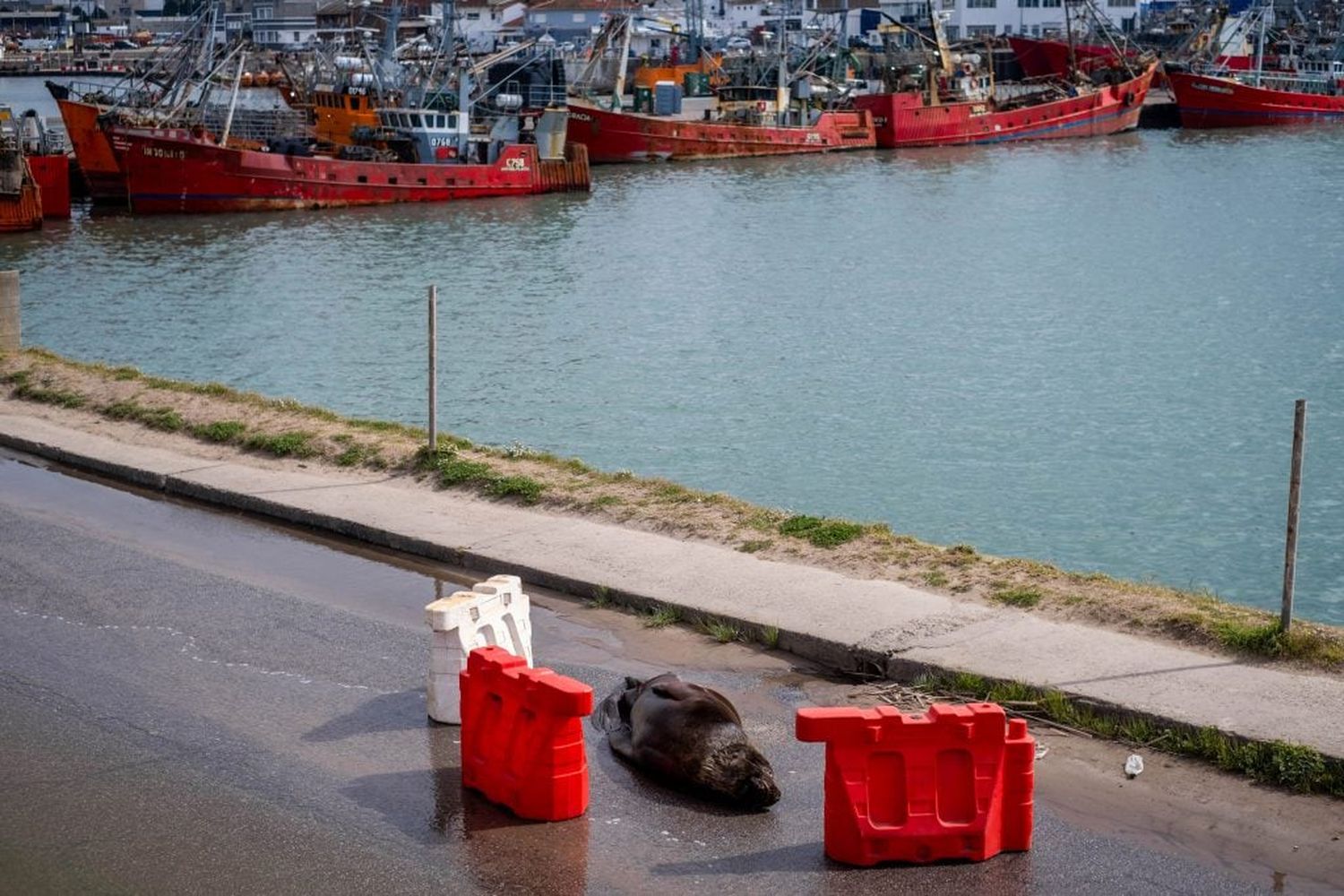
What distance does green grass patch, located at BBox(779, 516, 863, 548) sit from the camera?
11758 millimetres

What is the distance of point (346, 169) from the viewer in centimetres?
5734

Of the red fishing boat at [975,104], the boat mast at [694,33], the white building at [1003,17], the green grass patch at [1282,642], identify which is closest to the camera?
the green grass patch at [1282,642]

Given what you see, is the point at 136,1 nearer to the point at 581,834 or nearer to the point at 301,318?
the point at 301,318

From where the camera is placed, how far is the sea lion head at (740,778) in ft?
25.2

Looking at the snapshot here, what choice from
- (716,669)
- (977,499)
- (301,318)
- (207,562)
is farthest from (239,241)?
(716,669)

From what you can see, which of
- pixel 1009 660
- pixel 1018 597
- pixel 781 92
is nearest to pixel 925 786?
pixel 1009 660

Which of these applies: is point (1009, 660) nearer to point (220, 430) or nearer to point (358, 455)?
point (358, 455)

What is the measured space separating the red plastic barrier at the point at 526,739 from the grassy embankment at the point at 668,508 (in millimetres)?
2452

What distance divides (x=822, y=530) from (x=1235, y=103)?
82458 mm

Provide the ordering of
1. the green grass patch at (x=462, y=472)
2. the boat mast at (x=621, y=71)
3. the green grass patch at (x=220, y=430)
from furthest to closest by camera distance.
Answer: the boat mast at (x=621, y=71)
the green grass patch at (x=220, y=430)
the green grass patch at (x=462, y=472)

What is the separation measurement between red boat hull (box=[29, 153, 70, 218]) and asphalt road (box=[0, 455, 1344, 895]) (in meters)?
46.4

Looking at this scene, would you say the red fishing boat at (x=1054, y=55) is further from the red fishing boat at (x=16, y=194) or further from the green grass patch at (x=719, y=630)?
the green grass patch at (x=719, y=630)

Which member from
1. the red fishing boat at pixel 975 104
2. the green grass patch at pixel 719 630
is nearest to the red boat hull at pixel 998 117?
the red fishing boat at pixel 975 104

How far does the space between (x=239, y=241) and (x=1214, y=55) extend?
6684 centimetres
